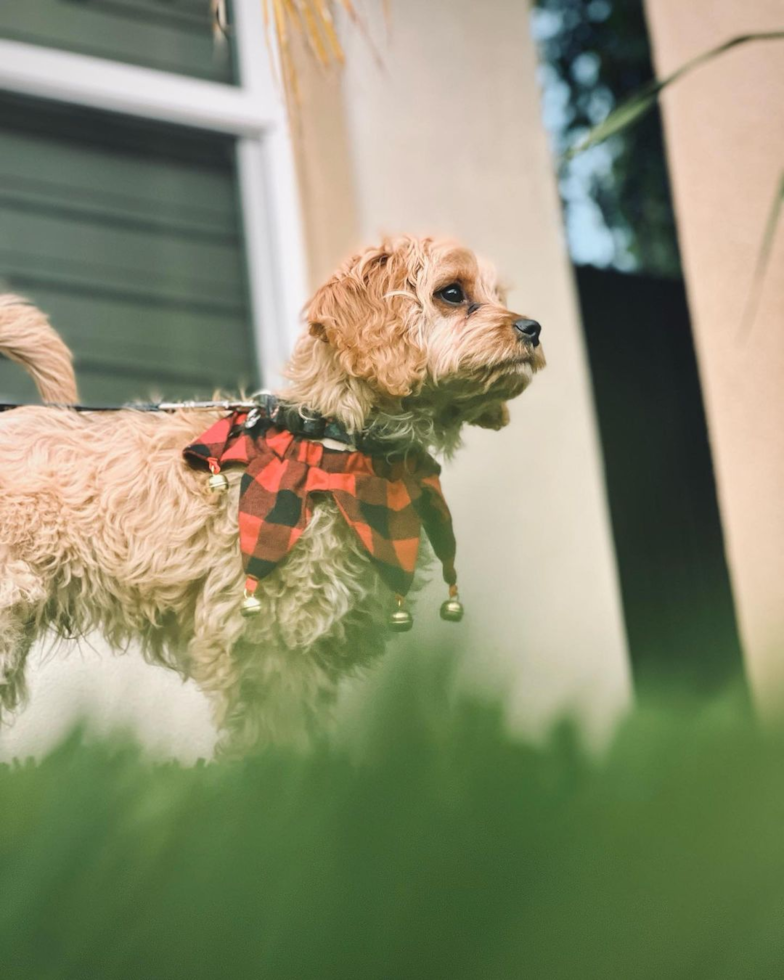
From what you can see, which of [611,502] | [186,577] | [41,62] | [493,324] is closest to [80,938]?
[186,577]

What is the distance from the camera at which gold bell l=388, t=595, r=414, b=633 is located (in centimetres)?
180

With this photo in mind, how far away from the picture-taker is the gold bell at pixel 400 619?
180 cm

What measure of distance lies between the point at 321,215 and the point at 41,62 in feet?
3.59

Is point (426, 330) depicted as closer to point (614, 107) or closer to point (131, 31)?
point (131, 31)

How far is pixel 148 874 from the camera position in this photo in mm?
726

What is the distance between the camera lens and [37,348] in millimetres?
2402

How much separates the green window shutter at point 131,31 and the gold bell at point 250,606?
2.84m

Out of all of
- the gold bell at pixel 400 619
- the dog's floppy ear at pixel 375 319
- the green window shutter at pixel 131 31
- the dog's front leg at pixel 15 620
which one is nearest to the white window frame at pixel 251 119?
the green window shutter at pixel 131 31

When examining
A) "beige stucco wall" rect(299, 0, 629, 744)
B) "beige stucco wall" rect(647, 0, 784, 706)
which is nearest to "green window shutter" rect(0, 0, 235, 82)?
"beige stucco wall" rect(299, 0, 629, 744)

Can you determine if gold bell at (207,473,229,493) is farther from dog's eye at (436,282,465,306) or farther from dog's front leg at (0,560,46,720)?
dog's eye at (436,282,465,306)

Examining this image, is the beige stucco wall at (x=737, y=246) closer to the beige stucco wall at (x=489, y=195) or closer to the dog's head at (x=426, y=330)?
the beige stucco wall at (x=489, y=195)

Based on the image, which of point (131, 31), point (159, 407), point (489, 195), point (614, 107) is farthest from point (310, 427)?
point (614, 107)

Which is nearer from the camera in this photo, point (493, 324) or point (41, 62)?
point (493, 324)

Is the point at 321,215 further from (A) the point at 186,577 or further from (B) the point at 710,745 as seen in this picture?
(B) the point at 710,745
